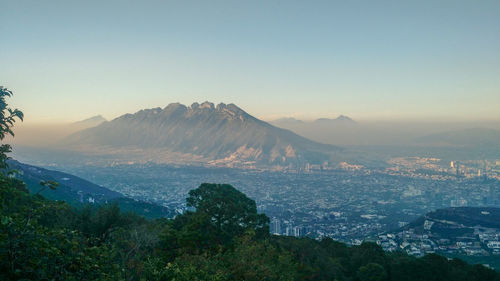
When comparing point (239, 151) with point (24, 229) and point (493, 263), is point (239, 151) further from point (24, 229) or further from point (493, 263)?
point (24, 229)

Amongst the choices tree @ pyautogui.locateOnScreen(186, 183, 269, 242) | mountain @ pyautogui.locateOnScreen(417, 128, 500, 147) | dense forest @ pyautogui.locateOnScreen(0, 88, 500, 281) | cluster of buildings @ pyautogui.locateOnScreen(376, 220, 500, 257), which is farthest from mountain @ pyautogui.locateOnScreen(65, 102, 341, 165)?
tree @ pyautogui.locateOnScreen(186, 183, 269, 242)

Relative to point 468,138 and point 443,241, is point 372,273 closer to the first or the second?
point 443,241

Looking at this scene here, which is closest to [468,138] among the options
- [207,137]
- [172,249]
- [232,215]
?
[207,137]

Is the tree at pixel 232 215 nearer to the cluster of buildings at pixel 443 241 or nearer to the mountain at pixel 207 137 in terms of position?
the cluster of buildings at pixel 443 241

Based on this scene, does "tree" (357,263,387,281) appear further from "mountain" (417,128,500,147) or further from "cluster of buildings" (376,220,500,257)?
"mountain" (417,128,500,147)

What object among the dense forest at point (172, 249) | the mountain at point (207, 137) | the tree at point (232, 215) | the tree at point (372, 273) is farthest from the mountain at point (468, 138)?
the tree at point (232, 215)

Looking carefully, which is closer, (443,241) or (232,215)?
(232,215)

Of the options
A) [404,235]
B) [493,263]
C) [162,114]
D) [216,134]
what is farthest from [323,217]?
[162,114]
